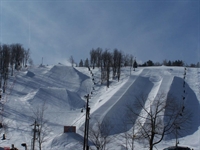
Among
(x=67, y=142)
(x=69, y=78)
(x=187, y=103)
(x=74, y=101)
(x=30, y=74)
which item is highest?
(x=30, y=74)

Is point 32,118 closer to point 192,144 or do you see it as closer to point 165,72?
point 192,144

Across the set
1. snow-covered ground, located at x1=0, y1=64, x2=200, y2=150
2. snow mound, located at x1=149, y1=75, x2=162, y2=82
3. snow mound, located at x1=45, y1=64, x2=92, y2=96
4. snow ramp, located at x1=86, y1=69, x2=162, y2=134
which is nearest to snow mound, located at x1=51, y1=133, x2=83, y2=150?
snow-covered ground, located at x1=0, y1=64, x2=200, y2=150

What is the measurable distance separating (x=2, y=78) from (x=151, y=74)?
4100 centimetres

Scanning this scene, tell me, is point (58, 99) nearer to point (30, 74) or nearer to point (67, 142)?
point (67, 142)

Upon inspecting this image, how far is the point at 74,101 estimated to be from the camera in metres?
52.5

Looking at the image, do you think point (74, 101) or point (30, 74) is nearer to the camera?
point (74, 101)

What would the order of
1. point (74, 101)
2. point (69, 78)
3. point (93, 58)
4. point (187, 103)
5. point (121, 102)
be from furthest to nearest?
1. point (93, 58)
2. point (69, 78)
3. point (74, 101)
4. point (187, 103)
5. point (121, 102)

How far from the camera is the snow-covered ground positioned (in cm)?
3272

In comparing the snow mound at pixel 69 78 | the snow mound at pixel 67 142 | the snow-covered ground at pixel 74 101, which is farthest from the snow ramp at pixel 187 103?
the snow mound at pixel 69 78

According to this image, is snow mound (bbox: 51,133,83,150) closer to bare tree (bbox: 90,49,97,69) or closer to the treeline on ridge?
the treeline on ridge

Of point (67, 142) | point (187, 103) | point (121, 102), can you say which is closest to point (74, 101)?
point (121, 102)

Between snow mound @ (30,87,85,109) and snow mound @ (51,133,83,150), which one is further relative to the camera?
snow mound @ (30,87,85,109)

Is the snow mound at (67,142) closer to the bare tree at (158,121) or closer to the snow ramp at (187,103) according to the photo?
the bare tree at (158,121)

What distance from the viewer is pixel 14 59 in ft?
273
